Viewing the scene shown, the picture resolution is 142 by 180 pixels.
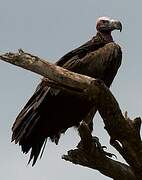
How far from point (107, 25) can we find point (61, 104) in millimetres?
3148

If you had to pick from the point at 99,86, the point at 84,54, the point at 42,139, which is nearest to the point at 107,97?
the point at 99,86

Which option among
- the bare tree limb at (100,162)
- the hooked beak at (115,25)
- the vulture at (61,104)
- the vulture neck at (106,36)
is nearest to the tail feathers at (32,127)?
the vulture at (61,104)

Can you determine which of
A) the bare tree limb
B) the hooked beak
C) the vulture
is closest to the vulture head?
the hooked beak

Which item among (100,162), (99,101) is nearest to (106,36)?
(100,162)

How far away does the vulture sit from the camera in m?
11.2

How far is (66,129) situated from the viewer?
1238 cm

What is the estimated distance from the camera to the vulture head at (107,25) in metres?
13.8

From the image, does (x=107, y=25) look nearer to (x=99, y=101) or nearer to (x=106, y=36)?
(x=106, y=36)

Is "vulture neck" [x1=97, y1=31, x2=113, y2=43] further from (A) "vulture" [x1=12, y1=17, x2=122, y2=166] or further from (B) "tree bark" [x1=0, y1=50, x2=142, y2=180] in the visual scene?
(B) "tree bark" [x1=0, y1=50, x2=142, y2=180]

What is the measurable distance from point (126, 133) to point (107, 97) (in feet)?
2.04

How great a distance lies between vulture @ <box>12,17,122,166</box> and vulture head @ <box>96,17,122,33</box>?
111 centimetres

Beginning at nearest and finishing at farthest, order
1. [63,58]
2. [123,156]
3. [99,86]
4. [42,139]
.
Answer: [99,86]
[123,156]
[42,139]
[63,58]

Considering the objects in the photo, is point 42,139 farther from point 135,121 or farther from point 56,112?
point 135,121

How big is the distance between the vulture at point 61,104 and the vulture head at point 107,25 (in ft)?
3.64
